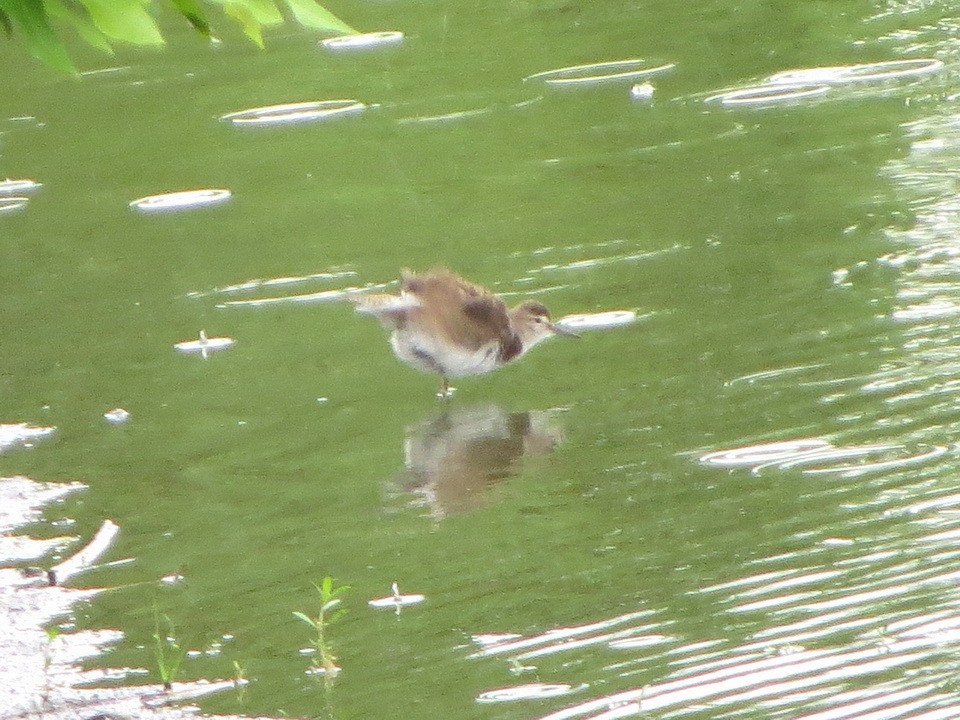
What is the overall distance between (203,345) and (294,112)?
424 cm

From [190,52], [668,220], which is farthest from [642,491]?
[190,52]

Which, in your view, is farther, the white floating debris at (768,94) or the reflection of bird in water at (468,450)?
the white floating debris at (768,94)

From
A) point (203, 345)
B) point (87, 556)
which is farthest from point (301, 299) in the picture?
point (87, 556)

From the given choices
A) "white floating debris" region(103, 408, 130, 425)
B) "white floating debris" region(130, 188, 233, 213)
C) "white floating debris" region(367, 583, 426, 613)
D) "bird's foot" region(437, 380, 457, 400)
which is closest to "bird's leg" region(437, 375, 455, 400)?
"bird's foot" region(437, 380, 457, 400)

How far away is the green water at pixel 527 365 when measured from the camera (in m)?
5.24

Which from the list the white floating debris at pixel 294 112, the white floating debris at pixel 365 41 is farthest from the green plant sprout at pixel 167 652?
the white floating debris at pixel 365 41

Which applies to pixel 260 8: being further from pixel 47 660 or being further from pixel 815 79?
pixel 815 79

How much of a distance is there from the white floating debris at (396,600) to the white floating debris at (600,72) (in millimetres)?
6669

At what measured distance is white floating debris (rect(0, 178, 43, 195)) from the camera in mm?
10984

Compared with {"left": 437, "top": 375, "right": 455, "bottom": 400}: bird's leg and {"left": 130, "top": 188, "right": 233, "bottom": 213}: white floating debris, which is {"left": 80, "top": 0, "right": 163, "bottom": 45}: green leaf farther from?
{"left": 130, "top": 188, "right": 233, "bottom": 213}: white floating debris

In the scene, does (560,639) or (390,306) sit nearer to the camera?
(560,639)

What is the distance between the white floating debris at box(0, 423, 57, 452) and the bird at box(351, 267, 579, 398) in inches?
55.1

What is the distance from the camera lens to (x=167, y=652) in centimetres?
530

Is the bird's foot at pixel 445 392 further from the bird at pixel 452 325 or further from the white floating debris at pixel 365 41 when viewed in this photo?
the white floating debris at pixel 365 41
